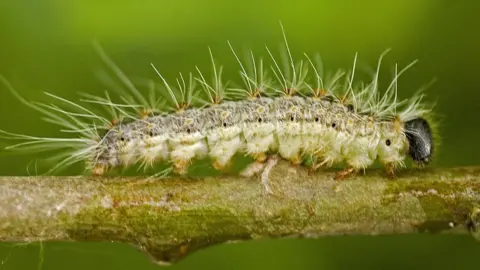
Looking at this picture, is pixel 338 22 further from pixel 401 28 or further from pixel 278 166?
pixel 278 166

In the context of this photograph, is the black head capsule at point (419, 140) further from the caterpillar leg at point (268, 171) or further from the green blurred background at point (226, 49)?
the green blurred background at point (226, 49)

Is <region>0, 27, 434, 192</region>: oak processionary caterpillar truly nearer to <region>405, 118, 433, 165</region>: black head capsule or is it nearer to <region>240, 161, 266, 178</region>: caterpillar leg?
<region>405, 118, 433, 165</region>: black head capsule

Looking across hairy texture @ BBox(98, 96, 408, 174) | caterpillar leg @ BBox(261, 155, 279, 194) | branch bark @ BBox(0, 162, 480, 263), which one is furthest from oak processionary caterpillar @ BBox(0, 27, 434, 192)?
branch bark @ BBox(0, 162, 480, 263)

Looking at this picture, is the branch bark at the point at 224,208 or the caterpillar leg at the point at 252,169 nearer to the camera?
the branch bark at the point at 224,208


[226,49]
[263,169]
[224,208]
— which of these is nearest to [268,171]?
[263,169]

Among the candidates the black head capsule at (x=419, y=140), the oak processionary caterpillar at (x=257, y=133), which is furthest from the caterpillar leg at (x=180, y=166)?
the black head capsule at (x=419, y=140)

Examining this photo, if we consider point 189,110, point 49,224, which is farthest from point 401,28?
point 49,224

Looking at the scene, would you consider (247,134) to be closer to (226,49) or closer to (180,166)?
(180,166)
